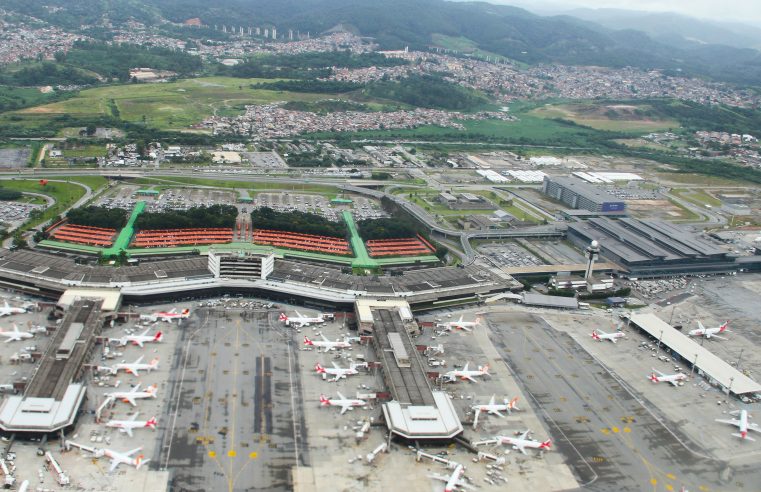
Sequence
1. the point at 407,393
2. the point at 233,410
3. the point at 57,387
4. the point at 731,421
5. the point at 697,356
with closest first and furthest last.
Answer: the point at 57,387 < the point at 233,410 < the point at 407,393 < the point at 731,421 < the point at 697,356

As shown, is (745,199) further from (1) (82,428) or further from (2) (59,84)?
(2) (59,84)

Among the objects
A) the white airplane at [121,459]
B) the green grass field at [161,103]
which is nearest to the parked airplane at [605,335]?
the white airplane at [121,459]

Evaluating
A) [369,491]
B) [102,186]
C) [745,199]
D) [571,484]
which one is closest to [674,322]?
[571,484]

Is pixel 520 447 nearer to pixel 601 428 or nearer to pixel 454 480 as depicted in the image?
pixel 454 480

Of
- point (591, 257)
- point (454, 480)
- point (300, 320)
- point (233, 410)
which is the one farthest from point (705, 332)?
point (233, 410)

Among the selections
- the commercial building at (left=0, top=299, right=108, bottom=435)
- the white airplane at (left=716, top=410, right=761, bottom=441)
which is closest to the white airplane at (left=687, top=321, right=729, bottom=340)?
the white airplane at (left=716, top=410, right=761, bottom=441)

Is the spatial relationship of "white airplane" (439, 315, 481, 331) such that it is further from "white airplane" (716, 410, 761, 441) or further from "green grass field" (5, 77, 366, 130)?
"green grass field" (5, 77, 366, 130)
